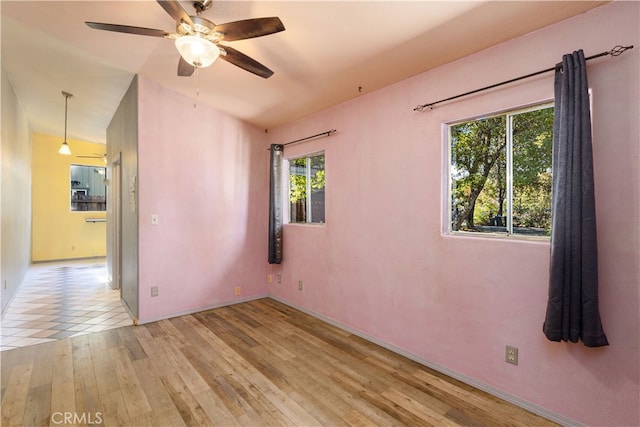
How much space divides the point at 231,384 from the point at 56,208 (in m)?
7.55

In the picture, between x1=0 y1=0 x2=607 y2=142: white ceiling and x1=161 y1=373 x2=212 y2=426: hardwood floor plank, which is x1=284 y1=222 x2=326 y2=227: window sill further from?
x1=161 y1=373 x2=212 y2=426: hardwood floor plank

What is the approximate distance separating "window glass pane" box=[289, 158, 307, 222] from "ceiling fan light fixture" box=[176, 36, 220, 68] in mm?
2312

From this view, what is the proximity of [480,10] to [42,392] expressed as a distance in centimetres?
392

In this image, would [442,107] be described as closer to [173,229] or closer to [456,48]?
[456,48]

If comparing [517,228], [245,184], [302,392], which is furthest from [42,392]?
[517,228]

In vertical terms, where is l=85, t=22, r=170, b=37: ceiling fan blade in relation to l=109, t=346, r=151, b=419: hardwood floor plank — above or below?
above

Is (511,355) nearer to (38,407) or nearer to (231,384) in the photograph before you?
(231,384)

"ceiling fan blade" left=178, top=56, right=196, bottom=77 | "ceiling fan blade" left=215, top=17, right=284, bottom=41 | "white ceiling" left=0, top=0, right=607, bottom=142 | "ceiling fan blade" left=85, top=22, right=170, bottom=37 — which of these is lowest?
"ceiling fan blade" left=215, top=17, right=284, bottom=41

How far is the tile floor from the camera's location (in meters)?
3.13

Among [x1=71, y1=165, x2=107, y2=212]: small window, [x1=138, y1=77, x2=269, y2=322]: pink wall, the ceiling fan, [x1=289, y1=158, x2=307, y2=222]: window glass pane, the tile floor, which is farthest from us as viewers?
[x1=71, y1=165, x2=107, y2=212]: small window

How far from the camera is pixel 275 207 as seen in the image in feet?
13.5

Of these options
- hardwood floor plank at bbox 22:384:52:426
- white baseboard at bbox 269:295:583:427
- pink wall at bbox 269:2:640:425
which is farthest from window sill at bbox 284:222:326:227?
hardwood floor plank at bbox 22:384:52:426

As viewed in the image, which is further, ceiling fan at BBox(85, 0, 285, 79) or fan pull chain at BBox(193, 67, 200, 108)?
fan pull chain at BBox(193, 67, 200, 108)

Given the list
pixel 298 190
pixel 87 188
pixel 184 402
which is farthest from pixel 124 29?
pixel 87 188
